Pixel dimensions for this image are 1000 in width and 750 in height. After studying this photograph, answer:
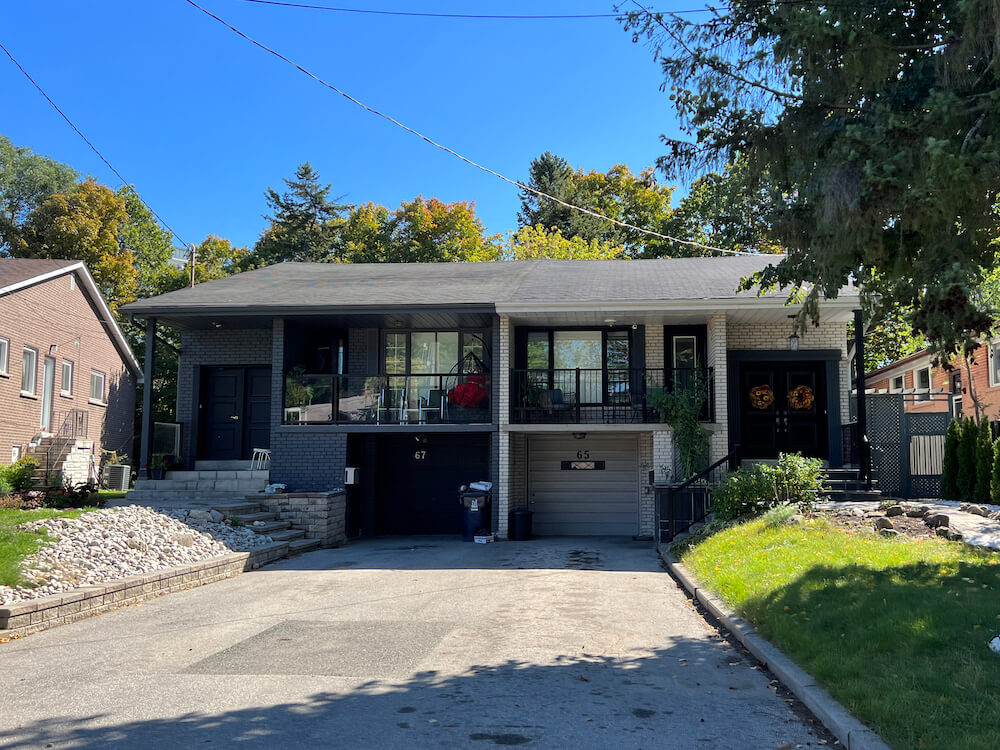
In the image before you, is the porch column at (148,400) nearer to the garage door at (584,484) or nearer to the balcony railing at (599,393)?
the balcony railing at (599,393)

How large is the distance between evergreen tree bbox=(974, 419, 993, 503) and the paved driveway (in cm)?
697

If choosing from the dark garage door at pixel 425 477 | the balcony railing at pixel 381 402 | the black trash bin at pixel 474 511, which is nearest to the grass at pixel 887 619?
the black trash bin at pixel 474 511

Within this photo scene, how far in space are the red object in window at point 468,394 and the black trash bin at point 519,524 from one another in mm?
2368

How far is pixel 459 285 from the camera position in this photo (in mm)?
19094

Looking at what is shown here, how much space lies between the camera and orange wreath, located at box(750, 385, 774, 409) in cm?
1842

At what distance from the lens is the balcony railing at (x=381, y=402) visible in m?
17.5

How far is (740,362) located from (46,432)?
18.5 meters

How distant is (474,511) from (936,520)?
859 cm

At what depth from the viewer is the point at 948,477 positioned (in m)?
15.6

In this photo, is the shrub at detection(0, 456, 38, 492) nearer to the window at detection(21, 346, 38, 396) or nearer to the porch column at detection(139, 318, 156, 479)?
the porch column at detection(139, 318, 156, 479)

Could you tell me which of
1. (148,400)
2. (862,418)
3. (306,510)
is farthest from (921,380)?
(148,400)

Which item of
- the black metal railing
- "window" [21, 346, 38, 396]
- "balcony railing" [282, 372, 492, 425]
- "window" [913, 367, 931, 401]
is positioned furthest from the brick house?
"window" [913, 367, 931, 401]

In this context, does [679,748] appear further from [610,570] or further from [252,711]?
[610,570]

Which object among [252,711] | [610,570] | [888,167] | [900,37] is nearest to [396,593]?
[610,570]
